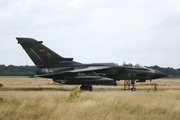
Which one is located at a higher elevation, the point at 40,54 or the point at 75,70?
the point at 40,54

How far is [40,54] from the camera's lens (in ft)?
87.9

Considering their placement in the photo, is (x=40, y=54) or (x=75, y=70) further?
(x=40, y=54)

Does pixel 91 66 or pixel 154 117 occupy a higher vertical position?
pixel 91 66

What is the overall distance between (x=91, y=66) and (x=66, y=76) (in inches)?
98.0

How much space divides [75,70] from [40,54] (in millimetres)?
3301

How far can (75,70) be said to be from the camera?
26375 millimetres

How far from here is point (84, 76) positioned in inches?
1025

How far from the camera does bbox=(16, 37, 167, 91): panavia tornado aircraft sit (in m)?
26.0

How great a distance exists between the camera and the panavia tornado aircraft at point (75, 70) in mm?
26047

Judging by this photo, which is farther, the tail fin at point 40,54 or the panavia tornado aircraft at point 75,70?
the tail fin at point 40,54

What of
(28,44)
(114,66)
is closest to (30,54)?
(28,44)

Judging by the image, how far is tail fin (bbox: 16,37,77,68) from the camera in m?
26.7

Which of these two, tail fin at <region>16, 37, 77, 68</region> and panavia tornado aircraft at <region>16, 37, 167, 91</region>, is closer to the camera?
panavia tornado aircraft at <region>16, 37, 167, 91</region>

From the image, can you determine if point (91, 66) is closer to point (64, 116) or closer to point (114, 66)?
point (114, 66)
